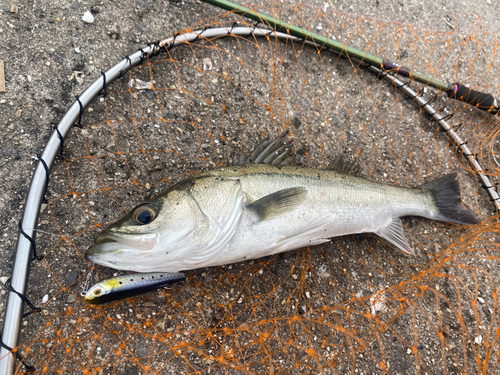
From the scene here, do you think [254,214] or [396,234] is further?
[396,234]

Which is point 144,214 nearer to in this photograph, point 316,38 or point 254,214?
point 254,214

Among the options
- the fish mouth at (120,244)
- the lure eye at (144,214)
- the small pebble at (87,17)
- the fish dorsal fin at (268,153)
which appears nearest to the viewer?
the fish mouth at (120,244)

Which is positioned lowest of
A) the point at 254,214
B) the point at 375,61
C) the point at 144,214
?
the point at 254,214

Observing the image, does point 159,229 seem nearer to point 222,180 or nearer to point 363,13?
point 222,180

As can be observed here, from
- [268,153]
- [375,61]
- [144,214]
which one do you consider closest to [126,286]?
[144,214]

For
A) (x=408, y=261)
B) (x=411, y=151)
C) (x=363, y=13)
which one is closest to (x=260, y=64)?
(x=363, y=13)

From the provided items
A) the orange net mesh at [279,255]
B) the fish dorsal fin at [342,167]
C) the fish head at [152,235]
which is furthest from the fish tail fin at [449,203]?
the fish head at [152,235]

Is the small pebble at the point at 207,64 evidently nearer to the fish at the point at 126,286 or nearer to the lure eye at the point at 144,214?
the lure eye at the point at 144,214
